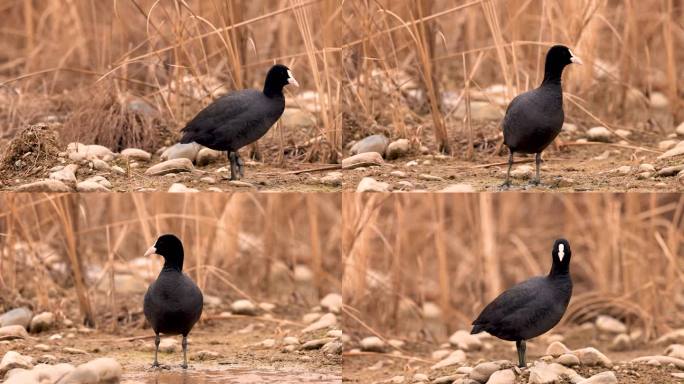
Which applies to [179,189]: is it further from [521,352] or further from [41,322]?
[521,352]

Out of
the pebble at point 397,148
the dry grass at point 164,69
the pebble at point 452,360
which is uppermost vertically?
the dry grass at point 164,69

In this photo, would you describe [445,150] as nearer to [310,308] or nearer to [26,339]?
[310,308]

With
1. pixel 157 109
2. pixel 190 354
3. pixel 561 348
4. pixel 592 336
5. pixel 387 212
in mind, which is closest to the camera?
pixel 561 348

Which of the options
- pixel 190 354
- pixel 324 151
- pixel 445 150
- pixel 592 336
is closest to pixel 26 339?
pixel 190 354

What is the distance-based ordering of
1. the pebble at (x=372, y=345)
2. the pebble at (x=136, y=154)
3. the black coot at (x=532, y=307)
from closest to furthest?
the black coot at (x=532, y=307), the pebble at (x=136, y=154), the pebble at (x=372, y=345)

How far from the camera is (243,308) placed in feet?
31.7

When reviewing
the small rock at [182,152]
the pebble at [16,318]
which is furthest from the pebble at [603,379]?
the pebble at [16,318]

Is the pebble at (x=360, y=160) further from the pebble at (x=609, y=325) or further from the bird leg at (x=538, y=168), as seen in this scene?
the pebble at (x=609, y=325)

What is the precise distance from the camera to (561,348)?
7.95 m

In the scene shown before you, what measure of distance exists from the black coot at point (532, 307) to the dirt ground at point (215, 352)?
1238 mm

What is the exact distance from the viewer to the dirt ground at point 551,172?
7.89 m

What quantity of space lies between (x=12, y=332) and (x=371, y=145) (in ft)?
9.92

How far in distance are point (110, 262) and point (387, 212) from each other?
9.20 feet

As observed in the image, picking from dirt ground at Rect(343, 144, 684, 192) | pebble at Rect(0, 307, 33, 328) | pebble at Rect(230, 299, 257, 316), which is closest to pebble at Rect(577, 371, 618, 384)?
dirt ground at Rect(343, 144, 684, 192)
